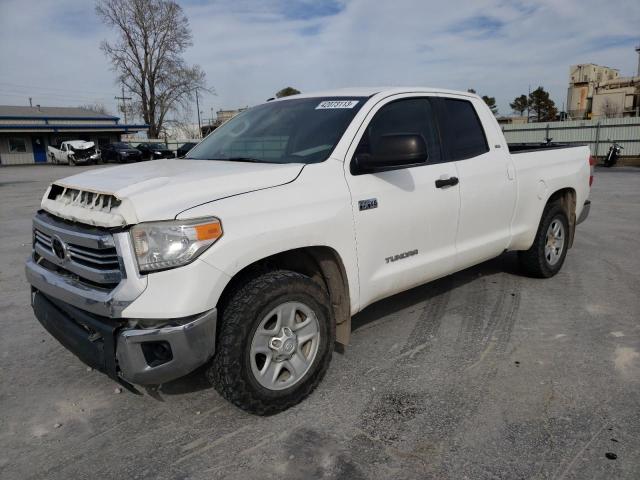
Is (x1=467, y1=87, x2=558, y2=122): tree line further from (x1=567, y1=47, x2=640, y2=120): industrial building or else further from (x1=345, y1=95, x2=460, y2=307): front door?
(x1=345, y1=95, x2=460, y2=307): front door

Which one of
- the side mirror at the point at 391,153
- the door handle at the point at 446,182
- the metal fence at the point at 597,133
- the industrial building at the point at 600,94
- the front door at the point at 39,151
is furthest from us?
the industrial building at the point at 600,94

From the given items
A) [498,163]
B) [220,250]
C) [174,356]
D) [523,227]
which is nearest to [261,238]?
[220,250]

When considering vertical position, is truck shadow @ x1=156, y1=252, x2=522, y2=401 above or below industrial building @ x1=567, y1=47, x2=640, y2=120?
below

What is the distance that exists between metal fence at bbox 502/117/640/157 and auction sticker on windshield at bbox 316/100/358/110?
76.0 ft

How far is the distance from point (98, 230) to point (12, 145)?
49053 mm

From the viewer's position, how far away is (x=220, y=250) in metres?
2.59

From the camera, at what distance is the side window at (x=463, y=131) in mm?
4184

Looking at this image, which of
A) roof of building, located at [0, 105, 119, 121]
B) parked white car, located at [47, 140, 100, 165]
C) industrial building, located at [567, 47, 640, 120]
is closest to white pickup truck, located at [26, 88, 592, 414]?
parked white car, located at [47, 140, 100, 165]

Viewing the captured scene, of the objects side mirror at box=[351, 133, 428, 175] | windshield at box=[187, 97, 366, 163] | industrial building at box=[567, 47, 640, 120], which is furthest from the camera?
industrial building at box=[567, 47, 640, 120]

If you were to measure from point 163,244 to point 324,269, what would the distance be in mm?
1057

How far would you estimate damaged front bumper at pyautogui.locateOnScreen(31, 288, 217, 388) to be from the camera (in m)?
2.49

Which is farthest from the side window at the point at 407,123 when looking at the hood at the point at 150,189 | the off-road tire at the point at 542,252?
the off-road tire at the point at 542,252

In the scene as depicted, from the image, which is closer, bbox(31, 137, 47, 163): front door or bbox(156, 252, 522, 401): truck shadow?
bbox(156, 252, 522, 401): truck shadow

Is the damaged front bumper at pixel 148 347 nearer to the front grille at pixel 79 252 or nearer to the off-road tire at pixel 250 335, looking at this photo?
the off-road tire at pixel 250 335
